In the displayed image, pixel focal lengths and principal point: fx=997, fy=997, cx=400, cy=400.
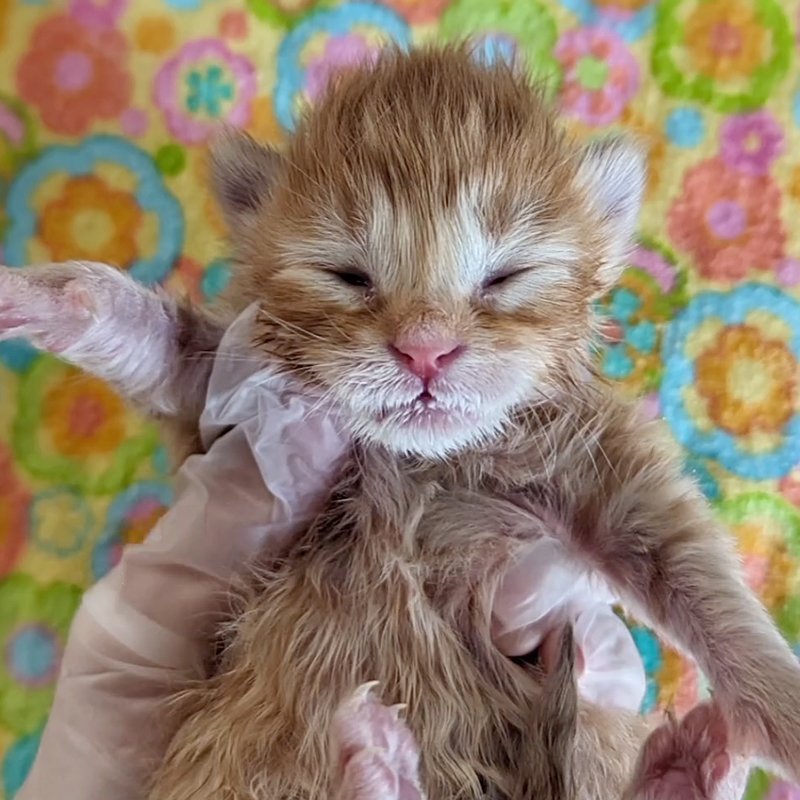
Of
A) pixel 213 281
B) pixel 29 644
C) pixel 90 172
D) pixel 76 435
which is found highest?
pixel 90 172

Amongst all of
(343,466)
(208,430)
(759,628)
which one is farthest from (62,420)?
(759,628)

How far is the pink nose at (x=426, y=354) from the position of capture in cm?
83

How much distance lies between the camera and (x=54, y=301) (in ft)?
3.25

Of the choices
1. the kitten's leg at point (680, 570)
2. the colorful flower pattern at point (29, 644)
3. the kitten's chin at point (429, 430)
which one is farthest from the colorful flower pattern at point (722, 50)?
the colorful flower pattern at point (29, 644)

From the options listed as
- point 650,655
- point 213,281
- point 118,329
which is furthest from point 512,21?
point 650,655

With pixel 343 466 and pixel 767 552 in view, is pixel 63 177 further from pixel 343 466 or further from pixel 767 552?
pixel 767 552

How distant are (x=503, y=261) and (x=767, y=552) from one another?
0.81 metres

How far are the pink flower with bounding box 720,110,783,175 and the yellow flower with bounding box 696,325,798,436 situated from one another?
265 mm

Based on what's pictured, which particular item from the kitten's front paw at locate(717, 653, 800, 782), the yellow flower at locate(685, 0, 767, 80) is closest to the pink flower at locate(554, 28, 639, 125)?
the yellow flower at locate(685, 0, 767, 80)

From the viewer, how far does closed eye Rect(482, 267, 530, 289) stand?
887 mm

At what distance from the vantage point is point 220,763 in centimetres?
93

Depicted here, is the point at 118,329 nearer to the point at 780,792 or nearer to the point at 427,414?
the point at 427,414

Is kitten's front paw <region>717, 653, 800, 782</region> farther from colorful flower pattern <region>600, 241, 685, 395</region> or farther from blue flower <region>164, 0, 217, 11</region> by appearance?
blue flower <region>164, 0, 217, 11</region>

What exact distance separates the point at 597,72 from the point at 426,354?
924 mm
